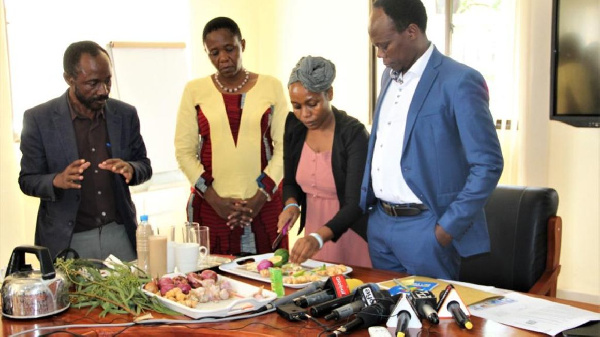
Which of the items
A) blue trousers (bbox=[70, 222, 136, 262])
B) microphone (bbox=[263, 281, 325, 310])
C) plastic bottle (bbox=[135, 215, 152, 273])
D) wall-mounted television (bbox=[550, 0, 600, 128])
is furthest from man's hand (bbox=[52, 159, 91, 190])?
wall-mounted television (bbox=[550, 0, 600, 128])

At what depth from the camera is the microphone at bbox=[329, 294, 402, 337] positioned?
5.54 feet

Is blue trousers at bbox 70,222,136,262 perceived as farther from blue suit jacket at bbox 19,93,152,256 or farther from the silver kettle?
the silver kettle

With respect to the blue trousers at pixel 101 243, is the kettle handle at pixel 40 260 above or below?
above

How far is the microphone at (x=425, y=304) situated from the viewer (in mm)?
1667

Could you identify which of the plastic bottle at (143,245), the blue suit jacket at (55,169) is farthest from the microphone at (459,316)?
the blue suit jacket at (55,169)

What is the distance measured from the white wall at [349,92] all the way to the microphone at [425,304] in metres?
2.86

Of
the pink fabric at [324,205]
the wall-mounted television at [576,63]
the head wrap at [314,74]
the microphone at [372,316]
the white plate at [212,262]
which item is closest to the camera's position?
the microphone at [372,316]

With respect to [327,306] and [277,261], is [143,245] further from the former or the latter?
[327,306]

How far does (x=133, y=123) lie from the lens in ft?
9.48

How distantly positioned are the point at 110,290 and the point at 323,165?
1004 millimetres

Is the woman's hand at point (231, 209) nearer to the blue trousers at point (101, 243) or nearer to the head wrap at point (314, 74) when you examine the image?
the blue trousers at point (101, 243)

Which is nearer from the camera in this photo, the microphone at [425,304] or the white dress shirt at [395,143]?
the microphone at [425,304]

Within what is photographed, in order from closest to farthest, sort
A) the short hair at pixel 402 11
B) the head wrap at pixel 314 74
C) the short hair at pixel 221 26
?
the short hair at pixel 402 11 < the head wrap at pixel 314 74 < the short hair at pixel 221 26

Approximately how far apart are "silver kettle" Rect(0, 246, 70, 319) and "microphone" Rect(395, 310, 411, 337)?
1001 millimetres
